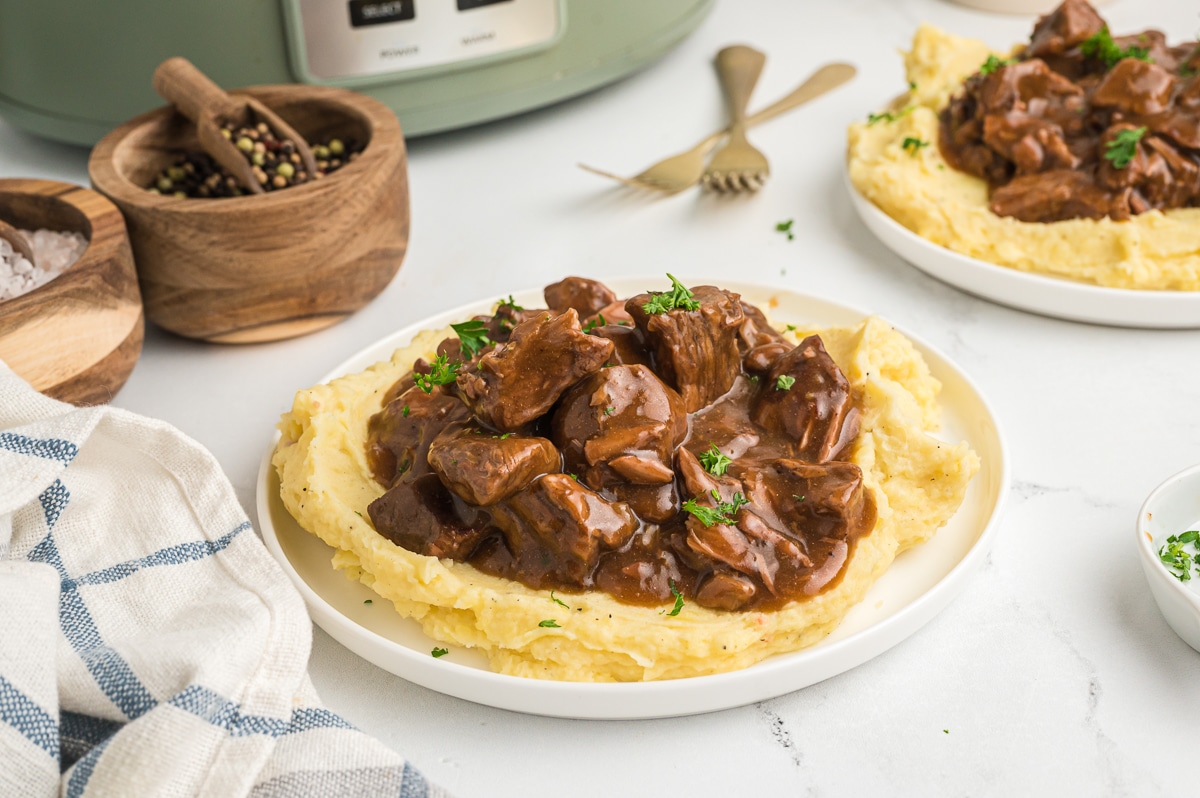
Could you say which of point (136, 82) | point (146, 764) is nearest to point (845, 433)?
point (146, 764)

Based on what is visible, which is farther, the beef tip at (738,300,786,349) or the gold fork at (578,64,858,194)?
the gold fork at (578,64,858,194)

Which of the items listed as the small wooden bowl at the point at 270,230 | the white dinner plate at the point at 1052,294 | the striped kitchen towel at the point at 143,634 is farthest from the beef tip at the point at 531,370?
the white dinner plate at the point at 1052,294

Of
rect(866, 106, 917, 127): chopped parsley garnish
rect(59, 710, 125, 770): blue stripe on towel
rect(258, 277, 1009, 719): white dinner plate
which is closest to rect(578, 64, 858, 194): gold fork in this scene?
rect(866, 106, 917, 127): chopped parsley garnish

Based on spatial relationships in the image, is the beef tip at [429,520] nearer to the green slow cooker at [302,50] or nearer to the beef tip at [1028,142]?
the green slow cooker at [302,50]

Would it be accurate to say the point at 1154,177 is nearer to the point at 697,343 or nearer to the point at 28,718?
the point at 697,343

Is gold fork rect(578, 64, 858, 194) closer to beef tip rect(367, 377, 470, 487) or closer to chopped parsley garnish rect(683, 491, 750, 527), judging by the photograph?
beef tip rect(367, 377, 470, 487)

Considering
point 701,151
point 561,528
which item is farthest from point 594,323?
point 701,151
